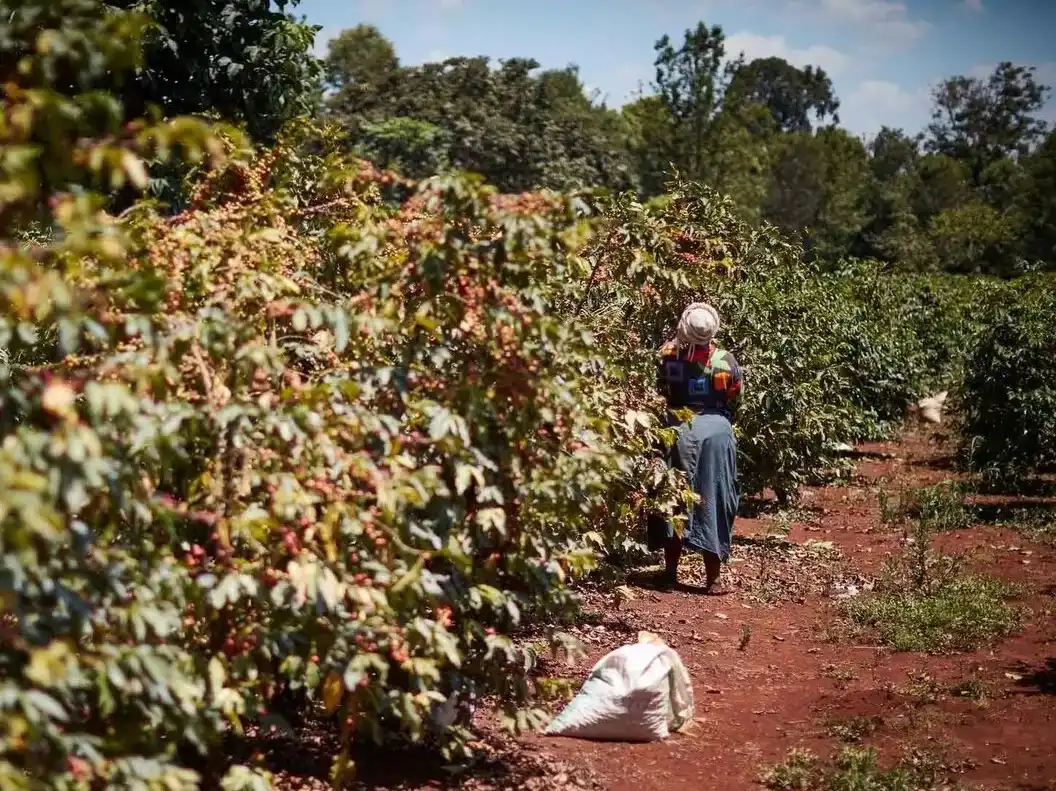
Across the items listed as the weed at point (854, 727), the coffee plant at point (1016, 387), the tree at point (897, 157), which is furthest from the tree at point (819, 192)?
the weed at point (854, 727)

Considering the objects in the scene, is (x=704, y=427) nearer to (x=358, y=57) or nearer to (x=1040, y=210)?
(x=1040, y=210)

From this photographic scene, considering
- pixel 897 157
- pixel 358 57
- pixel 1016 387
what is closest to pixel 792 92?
pixel 897 157

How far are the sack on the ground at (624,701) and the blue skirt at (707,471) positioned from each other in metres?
2.49

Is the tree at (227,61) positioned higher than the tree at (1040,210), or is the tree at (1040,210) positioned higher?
the tree at (1040,210)

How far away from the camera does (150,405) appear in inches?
117

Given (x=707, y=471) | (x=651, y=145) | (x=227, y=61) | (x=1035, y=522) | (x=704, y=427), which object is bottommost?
(x=1035, y=522)

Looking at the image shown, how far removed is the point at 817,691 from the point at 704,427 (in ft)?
6.74

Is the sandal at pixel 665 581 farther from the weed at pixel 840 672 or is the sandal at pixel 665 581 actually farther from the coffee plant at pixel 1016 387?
the coffee plant at pixel 1016 387

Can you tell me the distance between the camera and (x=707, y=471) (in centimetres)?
741

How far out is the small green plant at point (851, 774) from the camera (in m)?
4.39

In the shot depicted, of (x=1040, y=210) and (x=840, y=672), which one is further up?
(x=1040, y=210)

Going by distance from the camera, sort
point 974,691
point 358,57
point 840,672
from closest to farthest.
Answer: point 974,691
point 840,672
point 358,57

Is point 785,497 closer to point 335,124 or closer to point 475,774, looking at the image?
point 335,124

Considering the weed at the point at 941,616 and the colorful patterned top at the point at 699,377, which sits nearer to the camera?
the weed at the point at 941,616
